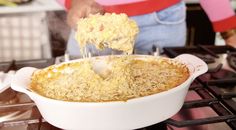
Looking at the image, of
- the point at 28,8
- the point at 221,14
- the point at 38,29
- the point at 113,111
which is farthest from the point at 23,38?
the point at 113,111

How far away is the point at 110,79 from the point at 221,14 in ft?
2.53

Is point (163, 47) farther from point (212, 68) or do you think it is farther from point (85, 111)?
point (85, 111)

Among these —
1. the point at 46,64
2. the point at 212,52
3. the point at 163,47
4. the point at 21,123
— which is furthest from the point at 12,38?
the point at 21,123

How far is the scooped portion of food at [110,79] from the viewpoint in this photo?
0.65m

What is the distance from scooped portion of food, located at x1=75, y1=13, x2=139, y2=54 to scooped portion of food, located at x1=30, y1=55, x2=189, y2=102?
4 centimetres

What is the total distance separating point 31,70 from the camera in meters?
0.80

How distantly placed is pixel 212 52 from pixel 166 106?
0.58 m

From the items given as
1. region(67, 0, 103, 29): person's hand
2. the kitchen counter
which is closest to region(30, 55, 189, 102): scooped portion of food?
region(67, 0, 103, 29): person's hand

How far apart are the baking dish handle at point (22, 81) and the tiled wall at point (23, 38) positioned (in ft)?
3.52

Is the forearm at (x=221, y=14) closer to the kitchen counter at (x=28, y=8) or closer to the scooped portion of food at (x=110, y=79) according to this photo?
the scooped portion of food at (x=110, y=79)

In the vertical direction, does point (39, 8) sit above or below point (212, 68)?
above

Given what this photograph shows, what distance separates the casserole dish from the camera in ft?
1.94

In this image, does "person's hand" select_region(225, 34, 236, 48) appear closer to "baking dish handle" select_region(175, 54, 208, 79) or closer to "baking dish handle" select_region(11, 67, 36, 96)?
"baking dish handle" select_region(175, 54, 208, 79)

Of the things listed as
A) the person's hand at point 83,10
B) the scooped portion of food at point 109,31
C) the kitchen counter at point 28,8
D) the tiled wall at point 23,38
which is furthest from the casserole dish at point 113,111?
the kitchen counter at point 28,8
